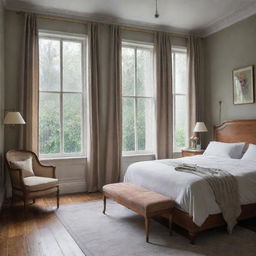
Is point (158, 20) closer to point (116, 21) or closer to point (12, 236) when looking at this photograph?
point (116, 21)

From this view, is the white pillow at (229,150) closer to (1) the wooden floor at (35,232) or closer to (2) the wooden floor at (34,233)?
(1) the wooden floor at (35,232)

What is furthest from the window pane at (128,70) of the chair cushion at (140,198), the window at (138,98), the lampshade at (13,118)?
the chair cushion at (140,198)

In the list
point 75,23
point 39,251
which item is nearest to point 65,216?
point 39,251

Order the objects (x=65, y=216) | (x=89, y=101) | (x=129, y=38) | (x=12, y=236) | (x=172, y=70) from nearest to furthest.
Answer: (x=12, y=236) < (x=65, y=216) < (x=89, y=101) < (x=129, y=38) < (x=172, y=70)

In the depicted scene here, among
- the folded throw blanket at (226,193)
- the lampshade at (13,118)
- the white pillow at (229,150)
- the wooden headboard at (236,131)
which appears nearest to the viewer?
the folded throw blanket at (226,193)

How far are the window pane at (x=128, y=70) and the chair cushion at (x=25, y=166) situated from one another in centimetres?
242

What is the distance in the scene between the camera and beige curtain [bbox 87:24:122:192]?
17.1 feet

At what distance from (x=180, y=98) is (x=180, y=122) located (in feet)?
1.83

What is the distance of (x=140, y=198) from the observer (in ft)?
10.4

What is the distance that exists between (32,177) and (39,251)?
169cm

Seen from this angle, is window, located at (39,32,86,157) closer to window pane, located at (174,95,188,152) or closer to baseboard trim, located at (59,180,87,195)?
baseboard trim, located at (59,180,87,195)

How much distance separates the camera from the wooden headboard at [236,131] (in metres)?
4.88

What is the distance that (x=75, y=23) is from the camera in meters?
5.21

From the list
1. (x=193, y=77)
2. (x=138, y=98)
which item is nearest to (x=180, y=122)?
(x=193, y=77)
